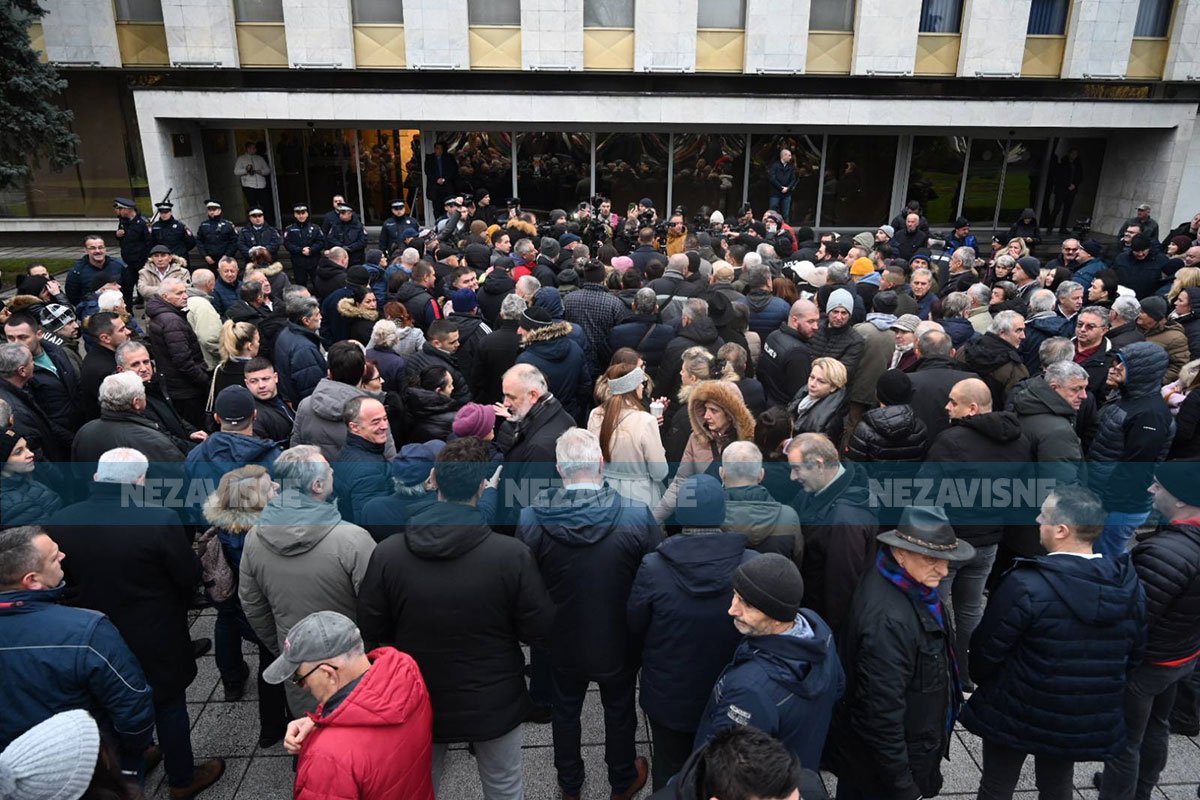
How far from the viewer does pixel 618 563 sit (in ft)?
12.4

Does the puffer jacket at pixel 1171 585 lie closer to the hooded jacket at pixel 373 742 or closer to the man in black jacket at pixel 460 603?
the man in black jacket at pixel 460 603

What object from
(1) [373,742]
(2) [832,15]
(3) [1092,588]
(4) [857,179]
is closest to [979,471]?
(3) [1092,588]

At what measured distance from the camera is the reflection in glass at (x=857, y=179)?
19.4 metres

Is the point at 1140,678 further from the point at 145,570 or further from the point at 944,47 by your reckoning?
the point at 944,47

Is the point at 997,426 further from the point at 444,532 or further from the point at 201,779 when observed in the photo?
the point at 201,779

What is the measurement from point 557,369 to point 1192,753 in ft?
15.3

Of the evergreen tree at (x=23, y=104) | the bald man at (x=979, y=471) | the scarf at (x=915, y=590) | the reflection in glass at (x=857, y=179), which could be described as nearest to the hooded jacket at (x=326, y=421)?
the scarf at (x=915, y=590)

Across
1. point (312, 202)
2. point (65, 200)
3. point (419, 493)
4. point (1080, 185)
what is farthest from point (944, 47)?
point (65, 200)

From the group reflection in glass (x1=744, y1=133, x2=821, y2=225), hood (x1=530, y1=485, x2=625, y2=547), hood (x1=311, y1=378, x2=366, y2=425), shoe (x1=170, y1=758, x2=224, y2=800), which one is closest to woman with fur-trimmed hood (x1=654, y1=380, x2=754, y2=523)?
hood (x1=530, y1=485, x2=625, y2=547)

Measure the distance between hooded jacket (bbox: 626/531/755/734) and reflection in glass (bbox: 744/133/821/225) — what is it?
17178mm

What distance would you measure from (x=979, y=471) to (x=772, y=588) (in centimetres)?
247

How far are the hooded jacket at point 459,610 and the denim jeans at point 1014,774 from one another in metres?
2.21

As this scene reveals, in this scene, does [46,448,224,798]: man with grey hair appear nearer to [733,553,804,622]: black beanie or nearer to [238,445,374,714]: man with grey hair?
[238,445,374,714]: man with grey hair

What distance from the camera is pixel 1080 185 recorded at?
799 inches
